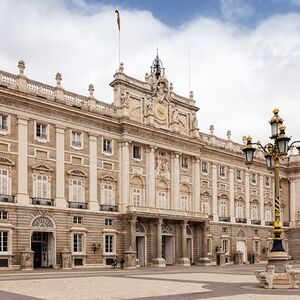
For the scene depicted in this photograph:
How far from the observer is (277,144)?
2495cm

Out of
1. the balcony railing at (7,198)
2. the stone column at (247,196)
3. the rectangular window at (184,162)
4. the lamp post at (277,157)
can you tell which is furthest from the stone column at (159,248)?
the lamp post at (277,157)

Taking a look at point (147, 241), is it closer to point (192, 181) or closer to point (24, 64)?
point (192, 181)

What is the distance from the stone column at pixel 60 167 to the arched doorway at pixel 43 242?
207cm

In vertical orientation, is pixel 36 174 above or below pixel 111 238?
above

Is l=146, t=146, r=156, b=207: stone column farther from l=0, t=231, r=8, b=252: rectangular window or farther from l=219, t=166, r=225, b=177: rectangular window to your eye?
l=0, t=231, r=8, b=252: rectangular window

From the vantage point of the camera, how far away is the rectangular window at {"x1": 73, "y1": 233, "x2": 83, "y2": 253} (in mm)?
47806

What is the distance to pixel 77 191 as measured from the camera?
1924 inches

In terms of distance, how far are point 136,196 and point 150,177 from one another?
265 centimetres

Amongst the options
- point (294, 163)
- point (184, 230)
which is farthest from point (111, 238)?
point (294, 163)

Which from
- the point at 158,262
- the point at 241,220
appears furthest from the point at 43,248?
the point at 241,220

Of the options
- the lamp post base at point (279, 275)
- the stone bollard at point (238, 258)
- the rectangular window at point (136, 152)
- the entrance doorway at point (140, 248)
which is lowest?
the stone bollard at point (238, 258)

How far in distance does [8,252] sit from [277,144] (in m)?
25.9

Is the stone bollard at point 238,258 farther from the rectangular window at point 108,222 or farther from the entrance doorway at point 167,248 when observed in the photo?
the rectangular window at point 108,222

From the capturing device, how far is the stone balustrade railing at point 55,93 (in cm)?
4484
